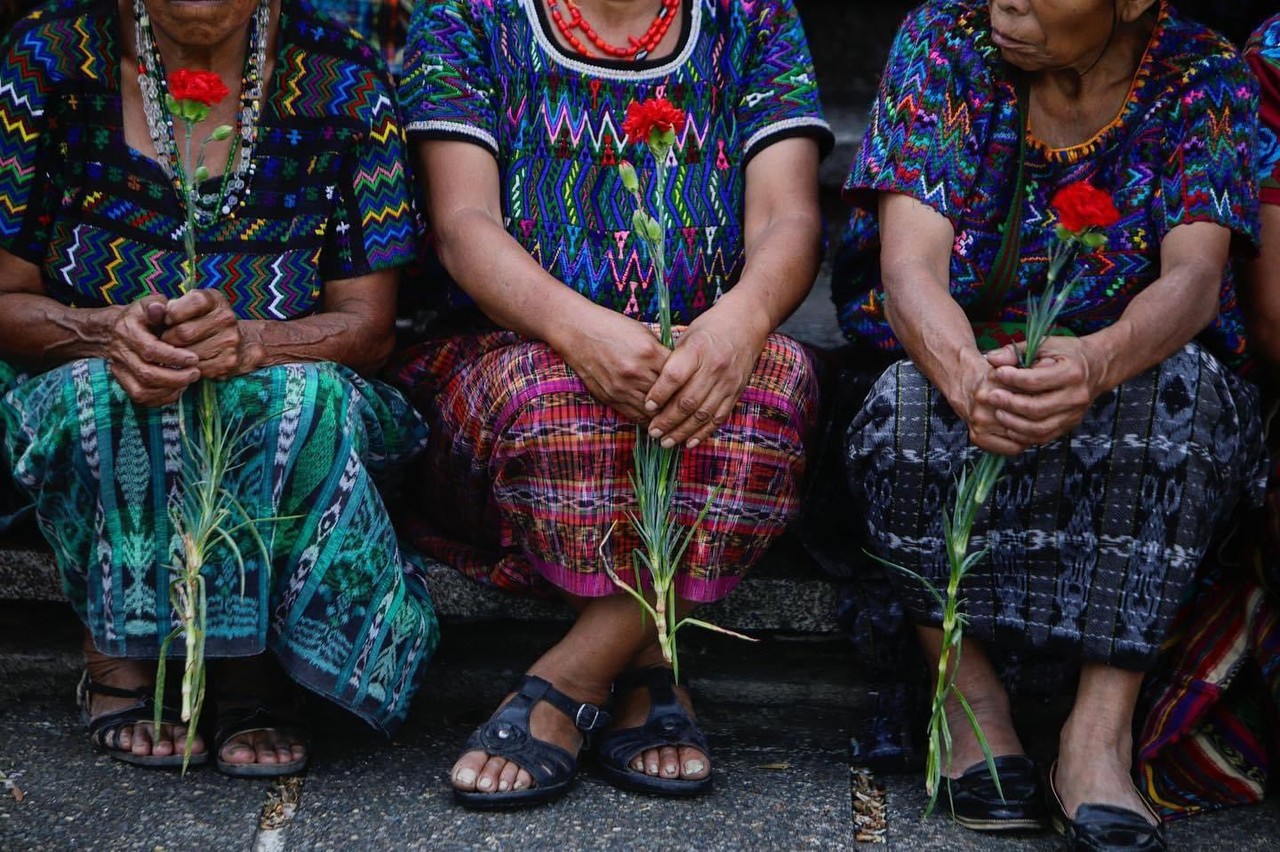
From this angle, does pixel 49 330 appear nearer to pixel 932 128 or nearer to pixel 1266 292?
pixel 932 128

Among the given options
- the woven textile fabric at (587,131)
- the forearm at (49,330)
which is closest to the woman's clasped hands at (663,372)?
the woven textile fabric at (587,131)

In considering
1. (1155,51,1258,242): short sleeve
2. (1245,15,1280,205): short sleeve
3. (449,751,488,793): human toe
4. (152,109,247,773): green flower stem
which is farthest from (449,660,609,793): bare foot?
(1245,15,1280,205): short sleeve

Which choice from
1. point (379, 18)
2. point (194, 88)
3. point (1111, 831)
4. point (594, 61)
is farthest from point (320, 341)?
point (1111, 831)

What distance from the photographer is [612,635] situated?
96.7 inches

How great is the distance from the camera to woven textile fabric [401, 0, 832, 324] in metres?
2.61

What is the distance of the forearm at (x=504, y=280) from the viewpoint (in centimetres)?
239

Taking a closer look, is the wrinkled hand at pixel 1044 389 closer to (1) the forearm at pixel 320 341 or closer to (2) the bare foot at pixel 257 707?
(1) the forearm at pixel 320 341

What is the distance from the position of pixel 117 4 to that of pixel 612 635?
138 cm

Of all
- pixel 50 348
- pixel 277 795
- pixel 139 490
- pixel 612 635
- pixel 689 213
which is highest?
pixel 689 213

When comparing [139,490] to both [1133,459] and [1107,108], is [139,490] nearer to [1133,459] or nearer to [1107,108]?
[1133,459]

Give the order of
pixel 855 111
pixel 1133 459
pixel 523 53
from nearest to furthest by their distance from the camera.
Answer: pixel 1133 459 → pixel 523 53 → pixel 855 111

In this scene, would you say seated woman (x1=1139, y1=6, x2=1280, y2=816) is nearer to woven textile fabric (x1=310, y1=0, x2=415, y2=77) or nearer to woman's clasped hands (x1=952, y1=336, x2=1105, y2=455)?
woman's clasped hands (x1=952, y1=336, x2=1105, y2=455)

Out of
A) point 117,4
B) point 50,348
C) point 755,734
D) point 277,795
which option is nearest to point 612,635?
point 755,734

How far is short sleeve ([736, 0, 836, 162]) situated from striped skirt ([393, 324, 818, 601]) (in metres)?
0.43
